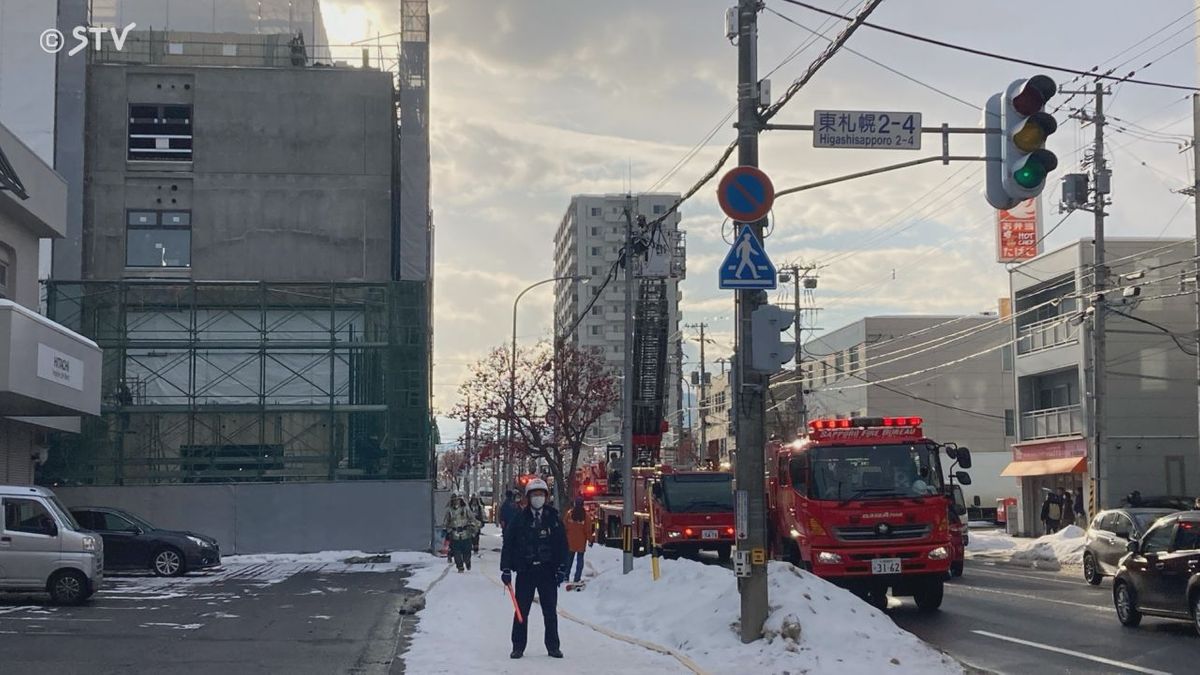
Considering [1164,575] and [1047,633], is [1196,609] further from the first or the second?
[1047,633]

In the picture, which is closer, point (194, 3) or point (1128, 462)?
point (1128, 462)

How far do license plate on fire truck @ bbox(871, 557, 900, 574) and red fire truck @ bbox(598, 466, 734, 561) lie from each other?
468 inches

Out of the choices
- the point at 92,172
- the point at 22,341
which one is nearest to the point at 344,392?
the point at 92,172

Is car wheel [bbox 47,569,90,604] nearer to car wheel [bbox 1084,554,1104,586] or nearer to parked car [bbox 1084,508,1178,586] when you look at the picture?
parked car [bbox 1084,508,1178,586]

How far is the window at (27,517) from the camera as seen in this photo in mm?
20250

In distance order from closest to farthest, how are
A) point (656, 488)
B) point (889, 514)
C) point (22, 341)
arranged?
point (889, 514)
point (22, 341)
point (656, 488)

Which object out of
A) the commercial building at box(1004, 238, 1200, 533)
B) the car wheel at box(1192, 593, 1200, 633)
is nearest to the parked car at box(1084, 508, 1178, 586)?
the car wheel at box(1192, 593, 1200, 633)

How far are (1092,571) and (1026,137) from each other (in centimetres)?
1692

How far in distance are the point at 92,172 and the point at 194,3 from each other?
9571 millimetres

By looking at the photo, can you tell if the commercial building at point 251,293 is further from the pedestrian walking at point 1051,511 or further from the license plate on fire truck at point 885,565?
the license plate on fire truck at point 885,565

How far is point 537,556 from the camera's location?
13.4 meters

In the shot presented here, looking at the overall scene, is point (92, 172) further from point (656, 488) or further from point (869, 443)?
point (869, 443)

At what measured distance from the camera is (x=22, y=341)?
2436cm

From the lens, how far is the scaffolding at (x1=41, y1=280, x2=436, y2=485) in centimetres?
4041
